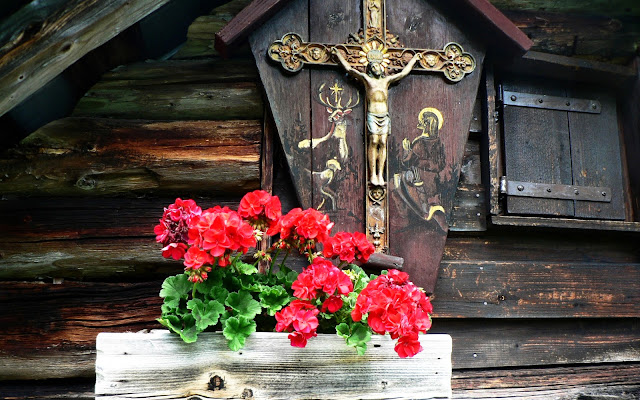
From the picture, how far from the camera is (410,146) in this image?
2.49m

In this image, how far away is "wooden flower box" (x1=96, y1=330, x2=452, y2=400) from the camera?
5.56ft

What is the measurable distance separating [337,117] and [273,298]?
0.92 m

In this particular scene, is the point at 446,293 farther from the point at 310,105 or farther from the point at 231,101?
the point at 231,101

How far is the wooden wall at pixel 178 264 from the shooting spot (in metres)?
2.35

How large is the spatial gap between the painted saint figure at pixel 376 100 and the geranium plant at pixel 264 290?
60 centimetres

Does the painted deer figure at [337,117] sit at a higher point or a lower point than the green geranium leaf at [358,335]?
higher

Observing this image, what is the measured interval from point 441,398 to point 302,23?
1.56 meters

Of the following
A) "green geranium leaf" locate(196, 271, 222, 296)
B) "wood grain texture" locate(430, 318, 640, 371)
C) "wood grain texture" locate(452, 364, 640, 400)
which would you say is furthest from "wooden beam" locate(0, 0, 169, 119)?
"wood grain texture" locate(452, 364, 640, 400)

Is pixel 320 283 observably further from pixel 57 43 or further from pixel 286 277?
pixel 57 43

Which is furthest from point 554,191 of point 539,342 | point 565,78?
point 539,342

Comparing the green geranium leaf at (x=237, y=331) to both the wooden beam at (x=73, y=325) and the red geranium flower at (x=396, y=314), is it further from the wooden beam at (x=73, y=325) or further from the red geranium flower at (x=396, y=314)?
the wooden beam at (x=73, y=325)

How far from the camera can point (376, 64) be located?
2475 mm

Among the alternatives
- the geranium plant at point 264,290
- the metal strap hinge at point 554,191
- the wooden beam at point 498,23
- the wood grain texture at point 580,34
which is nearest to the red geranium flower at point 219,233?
the geranium plant at point 264,290

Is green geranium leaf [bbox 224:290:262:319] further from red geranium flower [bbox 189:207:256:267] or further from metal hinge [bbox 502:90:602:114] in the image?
metal hinge [bbox 502:90:602:114]
